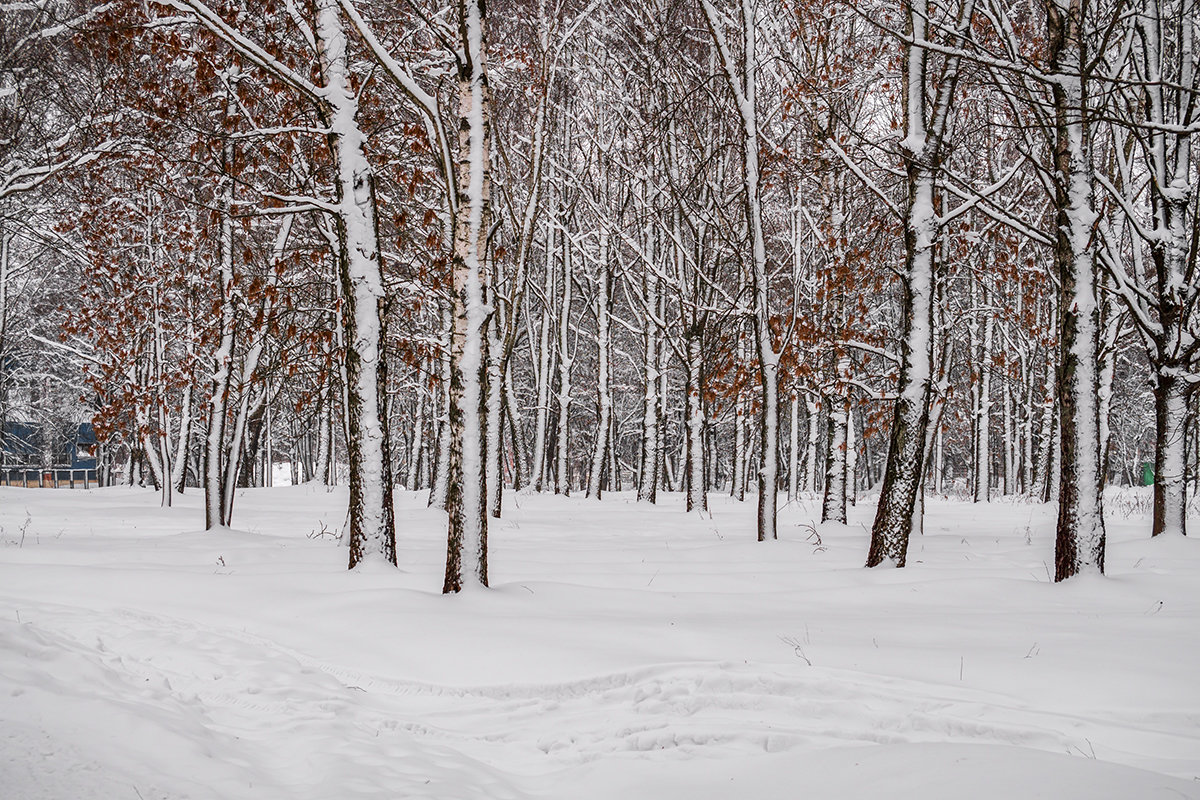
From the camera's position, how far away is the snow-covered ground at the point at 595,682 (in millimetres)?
3094

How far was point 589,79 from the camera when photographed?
61.3ft

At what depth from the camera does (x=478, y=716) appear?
4.30 metres

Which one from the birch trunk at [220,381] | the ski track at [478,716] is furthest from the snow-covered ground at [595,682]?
the birch trunk at [220,381]

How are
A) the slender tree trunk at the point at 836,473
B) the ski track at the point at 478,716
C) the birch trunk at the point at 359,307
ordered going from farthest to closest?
1. the slender tree trunk at the point at 836,473
2. the birch trunk at the point at 359,307
3. the ski track at the point at 478,716

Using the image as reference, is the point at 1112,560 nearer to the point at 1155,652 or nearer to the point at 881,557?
the point at 881,557

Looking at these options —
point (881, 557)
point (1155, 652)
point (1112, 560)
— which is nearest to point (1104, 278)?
point (1112, 560)

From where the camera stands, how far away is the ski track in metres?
3.43

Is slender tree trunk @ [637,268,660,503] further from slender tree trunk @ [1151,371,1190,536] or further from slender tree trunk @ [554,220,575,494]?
slender tree trunk @ [1151,371,1190,536]

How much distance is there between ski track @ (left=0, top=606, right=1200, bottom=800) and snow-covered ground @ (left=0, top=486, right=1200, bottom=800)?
18mm

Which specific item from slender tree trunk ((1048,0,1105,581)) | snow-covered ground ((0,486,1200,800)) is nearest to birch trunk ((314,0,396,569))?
snow-covered ground ((0,486,1200,800))

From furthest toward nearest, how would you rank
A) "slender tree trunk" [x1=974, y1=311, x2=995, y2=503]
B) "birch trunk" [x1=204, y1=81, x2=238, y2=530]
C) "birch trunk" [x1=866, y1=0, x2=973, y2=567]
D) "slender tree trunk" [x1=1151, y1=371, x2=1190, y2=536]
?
"slender tree trunk" [x1=974, y1=311, x2=995, y2=503], "birch trunk" [x1=204, y1=81, x2=238, y2=530], "slender tree trunk" [x1=1151, y1=371, x2=1190, y2=536], "birch trunk" [x1=866, y1=0, x2=973, y2=567]

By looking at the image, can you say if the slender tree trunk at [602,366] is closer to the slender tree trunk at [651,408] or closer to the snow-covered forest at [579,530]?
the slender tree trunk at [651,408]

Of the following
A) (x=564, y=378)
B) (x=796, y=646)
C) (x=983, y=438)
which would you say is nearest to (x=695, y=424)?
(x=564, y=378)

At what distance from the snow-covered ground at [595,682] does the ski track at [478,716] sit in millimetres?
18
